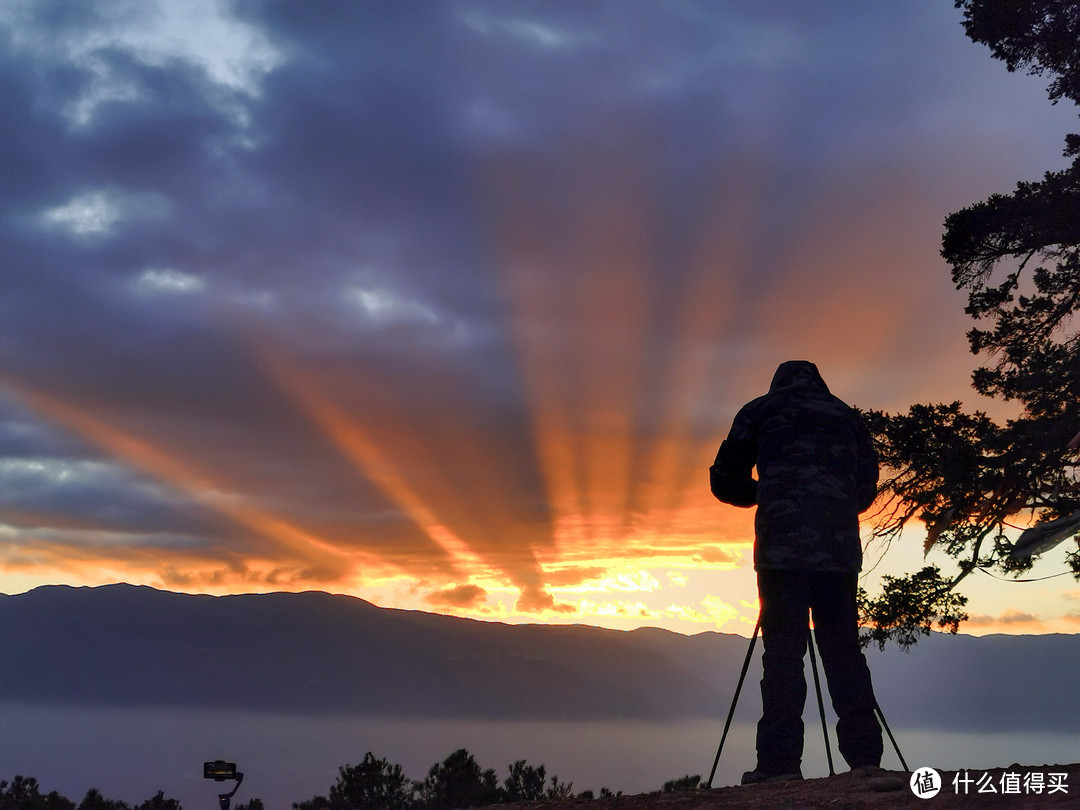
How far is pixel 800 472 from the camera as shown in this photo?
29.9ft

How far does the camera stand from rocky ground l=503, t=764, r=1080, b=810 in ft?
19.1

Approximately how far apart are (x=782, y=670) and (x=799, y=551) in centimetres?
112

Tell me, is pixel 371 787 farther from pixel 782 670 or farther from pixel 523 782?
pixel 782 670

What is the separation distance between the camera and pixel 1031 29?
56.8ft

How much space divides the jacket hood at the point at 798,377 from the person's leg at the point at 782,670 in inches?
78.1

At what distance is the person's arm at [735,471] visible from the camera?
9562 millimetres

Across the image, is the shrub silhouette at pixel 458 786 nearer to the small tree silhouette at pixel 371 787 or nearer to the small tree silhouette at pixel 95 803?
the small tree silhouette at pixel 371 787

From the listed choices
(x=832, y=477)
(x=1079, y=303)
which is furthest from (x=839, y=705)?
(x=1079, y=303)

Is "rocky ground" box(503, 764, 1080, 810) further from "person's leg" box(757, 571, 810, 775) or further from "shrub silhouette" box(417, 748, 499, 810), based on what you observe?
"shrub silhouette" box(417, 748, 499, 810)

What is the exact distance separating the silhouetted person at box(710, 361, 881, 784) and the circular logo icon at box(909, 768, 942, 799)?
182 cm

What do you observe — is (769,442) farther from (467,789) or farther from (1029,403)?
(1029,403)

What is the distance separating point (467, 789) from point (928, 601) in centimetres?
1003

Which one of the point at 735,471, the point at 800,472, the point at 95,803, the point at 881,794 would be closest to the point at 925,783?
the point at 881,794

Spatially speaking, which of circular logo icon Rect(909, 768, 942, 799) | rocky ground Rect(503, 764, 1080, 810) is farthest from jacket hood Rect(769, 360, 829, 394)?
circular logo icon Rect(909, 768, 942, 799)
